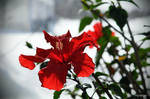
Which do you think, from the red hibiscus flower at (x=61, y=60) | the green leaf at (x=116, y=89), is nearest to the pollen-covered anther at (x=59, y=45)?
the red hibiscus flower at (x=61, y=60)

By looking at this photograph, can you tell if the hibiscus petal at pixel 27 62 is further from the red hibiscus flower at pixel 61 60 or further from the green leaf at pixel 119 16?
the green leaf at pixel 119 16

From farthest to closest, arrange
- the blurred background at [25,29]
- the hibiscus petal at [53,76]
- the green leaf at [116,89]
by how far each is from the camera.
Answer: the blurred background at [25,29] < the green leaf at [116,89] < the hibiscus petal at [53,76]

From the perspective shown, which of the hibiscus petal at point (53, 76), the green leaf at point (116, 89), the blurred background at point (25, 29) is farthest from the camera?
the blurred background at point (25, 29)

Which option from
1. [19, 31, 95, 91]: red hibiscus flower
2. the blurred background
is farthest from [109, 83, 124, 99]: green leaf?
the blurred background

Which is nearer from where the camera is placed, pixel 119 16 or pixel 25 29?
pixel 119 16

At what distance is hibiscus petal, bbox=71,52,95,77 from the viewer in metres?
0.32

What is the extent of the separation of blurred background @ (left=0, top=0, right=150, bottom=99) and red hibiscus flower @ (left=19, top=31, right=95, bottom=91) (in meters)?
0.92

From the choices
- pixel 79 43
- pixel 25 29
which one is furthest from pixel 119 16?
pixel 25 29

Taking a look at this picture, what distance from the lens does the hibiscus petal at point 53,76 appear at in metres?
0.31

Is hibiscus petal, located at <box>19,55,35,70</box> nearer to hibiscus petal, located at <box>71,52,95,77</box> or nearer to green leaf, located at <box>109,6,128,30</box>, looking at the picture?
hibiscus petal, located at <box>71,52,95,77</box>

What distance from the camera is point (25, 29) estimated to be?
2000mm

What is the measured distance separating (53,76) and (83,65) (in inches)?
2.1

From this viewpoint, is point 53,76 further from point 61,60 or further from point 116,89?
point 116,89

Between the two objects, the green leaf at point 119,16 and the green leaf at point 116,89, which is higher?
the green leaf at point 119,16
